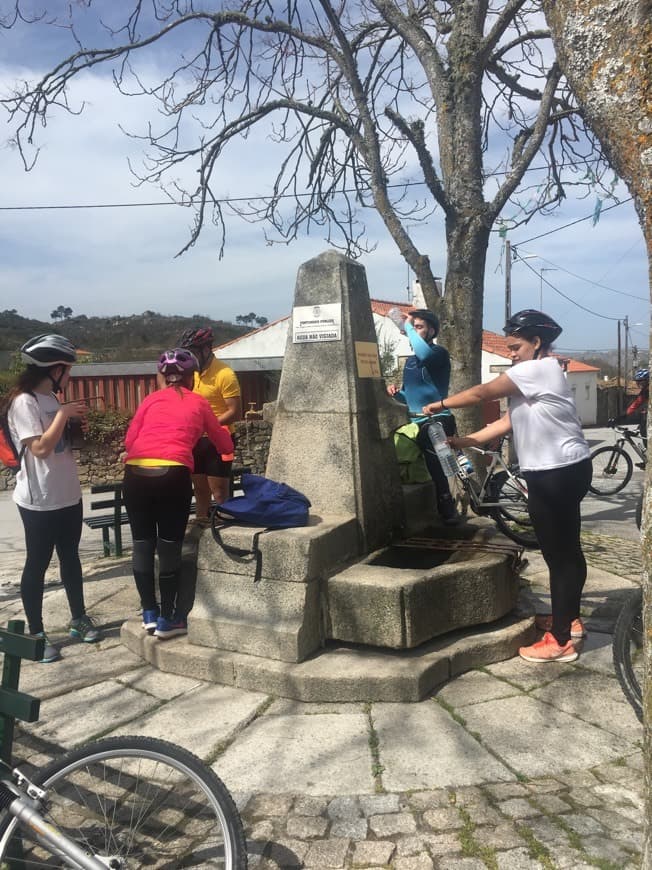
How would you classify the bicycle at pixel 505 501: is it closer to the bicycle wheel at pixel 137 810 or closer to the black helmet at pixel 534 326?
the black helmet at pixel 534 326

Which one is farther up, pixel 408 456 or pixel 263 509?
pixel 408 456

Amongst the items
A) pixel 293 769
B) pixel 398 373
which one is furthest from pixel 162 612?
pixel 398 373

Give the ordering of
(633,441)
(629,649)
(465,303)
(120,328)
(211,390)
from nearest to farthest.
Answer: (629,649)
(211,390)
(465,303)
(633,441)
(120,328)

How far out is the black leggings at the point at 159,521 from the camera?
391 cm

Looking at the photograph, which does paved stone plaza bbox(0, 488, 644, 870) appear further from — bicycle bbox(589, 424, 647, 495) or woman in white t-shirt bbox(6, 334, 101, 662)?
bicycle bbox(589, 424, 647, 495)

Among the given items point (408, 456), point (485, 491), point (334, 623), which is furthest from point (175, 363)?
point (485, 491)

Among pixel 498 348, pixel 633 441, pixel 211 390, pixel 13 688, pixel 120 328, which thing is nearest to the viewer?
pixel 13 688

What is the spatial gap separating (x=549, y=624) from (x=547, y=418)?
1.38 m

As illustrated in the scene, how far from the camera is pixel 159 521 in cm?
400

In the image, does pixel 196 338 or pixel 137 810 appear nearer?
pixel 137 810

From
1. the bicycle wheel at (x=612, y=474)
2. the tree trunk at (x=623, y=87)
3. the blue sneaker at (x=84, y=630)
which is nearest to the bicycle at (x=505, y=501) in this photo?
the blue sneaker at (x=84, y=630)

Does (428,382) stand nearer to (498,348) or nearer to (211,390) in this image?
(211,390)

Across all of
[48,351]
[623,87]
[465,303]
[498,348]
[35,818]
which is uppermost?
[498,348]

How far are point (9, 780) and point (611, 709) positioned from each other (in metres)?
2.63
